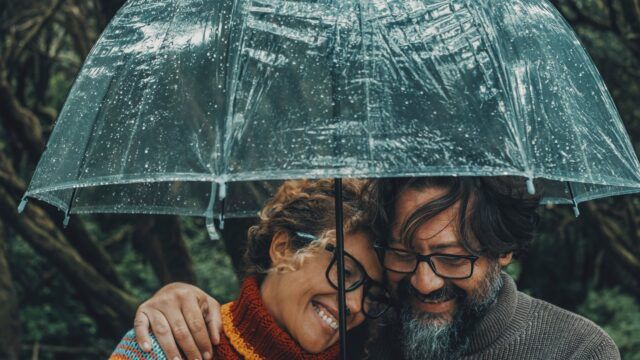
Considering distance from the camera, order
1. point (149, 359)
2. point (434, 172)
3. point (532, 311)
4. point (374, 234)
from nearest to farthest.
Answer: point (434, 172)
point (149, 359)
point (374, 234)
point (532, 311)

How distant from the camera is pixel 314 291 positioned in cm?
296

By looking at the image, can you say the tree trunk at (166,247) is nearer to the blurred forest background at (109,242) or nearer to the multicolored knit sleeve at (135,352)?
the blurred forest background at (109,242)

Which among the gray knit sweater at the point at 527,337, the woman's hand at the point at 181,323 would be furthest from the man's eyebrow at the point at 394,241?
the woman's hand at the point at 181,323

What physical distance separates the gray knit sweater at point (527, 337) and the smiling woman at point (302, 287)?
41 cm

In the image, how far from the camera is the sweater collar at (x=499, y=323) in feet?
10.7

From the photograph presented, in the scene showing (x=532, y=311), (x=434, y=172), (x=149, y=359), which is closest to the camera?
(x=434, y=172)

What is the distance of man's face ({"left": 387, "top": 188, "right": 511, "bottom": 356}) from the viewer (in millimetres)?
3039

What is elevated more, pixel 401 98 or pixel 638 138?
pixel 401 98

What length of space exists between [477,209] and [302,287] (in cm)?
70

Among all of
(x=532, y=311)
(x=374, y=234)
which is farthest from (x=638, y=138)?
(x=374, y=234)

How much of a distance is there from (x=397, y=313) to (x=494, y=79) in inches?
44.2

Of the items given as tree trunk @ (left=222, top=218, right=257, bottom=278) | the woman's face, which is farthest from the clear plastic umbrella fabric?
tree trunk @ (left=222, top=218, right=257, bottom=278)

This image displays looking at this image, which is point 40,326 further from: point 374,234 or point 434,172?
point 434,172

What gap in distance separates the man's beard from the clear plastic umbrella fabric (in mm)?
781
